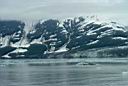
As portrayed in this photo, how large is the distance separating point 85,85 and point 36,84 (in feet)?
30.8

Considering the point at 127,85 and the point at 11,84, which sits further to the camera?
the point at 11,84

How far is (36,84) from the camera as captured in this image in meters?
94.1

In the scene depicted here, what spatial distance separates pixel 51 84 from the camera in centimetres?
9338

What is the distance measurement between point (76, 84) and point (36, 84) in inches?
285

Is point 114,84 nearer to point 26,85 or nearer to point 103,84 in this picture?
point 103,84

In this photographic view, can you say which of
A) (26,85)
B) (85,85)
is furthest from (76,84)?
(26,85)

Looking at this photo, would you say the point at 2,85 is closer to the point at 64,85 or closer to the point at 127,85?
the point at 64,85

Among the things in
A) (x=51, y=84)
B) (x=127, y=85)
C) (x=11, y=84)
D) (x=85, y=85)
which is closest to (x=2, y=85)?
(x=11, y=84)

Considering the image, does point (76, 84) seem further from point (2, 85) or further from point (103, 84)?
point (2, 85)

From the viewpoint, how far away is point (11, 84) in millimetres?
94500

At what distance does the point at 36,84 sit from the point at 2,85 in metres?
6.18

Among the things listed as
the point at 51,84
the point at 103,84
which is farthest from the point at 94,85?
the point at 51,84

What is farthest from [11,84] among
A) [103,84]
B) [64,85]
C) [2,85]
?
[103,84]

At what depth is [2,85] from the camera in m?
92.2
